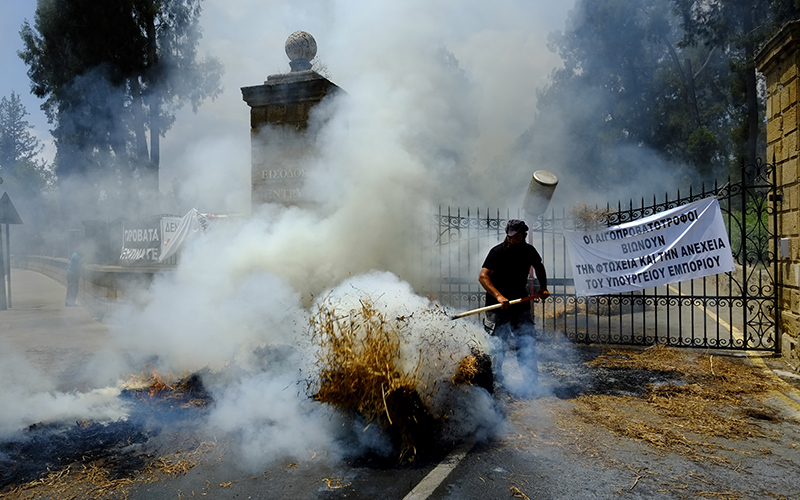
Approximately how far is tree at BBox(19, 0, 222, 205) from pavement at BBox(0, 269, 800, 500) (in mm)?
9815

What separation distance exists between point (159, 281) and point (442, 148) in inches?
219

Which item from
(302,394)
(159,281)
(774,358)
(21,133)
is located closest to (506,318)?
(302,394)

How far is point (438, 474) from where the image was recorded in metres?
3.32

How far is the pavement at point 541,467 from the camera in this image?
10.1 ft

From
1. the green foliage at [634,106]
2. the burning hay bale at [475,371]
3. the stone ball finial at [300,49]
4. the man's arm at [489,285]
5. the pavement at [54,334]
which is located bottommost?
the pavement at [54,334]

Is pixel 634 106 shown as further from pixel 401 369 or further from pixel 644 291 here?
pixel 401 369

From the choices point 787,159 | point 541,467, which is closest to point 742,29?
point 787,159

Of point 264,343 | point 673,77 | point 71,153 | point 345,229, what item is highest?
point 673,77

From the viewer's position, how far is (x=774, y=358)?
252 inches

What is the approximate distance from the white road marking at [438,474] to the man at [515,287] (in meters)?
1.66

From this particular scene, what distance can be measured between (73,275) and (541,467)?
13.3 m

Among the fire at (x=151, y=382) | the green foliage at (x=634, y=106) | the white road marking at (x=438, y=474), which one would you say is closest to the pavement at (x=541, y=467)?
the white road marking at (x=438, y=474)

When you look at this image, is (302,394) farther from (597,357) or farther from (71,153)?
(71,153)

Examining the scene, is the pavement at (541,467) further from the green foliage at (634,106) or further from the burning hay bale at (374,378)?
the green foliage at (634,106)
